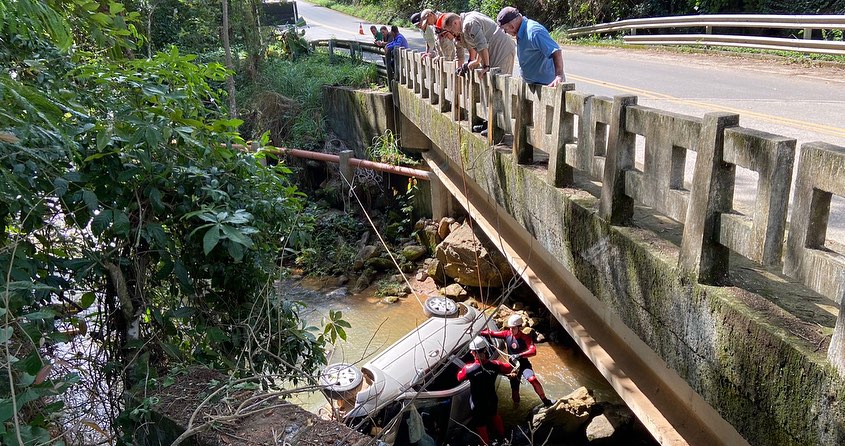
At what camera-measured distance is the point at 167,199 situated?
4188mm

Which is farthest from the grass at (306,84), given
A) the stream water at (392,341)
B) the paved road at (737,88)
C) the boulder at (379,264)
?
the paved road at (737,88)

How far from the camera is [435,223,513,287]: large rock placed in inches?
410

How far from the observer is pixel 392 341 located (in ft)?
32.7

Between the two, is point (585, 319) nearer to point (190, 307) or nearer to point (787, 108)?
point (190, 307)

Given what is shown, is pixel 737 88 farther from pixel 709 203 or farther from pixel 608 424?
pixel 709 203

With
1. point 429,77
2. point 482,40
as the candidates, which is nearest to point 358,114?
point 429,77

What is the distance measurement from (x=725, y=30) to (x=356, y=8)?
2759 cm

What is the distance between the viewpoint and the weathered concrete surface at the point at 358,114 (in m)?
13.8

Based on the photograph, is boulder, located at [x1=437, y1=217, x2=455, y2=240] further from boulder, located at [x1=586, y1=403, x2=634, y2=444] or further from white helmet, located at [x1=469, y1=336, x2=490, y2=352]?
boulder, located at [x1=586, y1=403, x2=634, y2=444]

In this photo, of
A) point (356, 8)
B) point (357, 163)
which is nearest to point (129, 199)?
point (357, 163)

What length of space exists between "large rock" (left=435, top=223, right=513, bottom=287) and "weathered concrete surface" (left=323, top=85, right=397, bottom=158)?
144 inches

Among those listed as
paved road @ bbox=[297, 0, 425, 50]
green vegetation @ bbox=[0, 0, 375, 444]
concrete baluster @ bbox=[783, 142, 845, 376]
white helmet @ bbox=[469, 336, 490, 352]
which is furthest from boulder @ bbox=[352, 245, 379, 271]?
paved road @ bbox=[297, 0, 425, 50]

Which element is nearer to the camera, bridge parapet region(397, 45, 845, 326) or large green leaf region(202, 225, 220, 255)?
bridge parapet region(397, 45, 845, 326)

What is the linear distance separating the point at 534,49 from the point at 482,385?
143 inches
